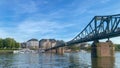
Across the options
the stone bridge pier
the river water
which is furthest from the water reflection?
the stone bridge pier

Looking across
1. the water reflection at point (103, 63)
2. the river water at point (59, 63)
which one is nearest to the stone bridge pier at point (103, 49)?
the river water at point (59, 63)

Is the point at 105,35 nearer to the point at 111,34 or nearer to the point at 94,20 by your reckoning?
the point at 111,34

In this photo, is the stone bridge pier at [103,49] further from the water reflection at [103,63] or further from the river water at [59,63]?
the water reflection at [103,63]

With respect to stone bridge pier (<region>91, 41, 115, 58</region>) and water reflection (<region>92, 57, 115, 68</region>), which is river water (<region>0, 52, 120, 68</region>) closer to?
water reflection (<region>92, 57, 115, 68</region>)

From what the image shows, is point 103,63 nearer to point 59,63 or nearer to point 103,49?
point 59,63

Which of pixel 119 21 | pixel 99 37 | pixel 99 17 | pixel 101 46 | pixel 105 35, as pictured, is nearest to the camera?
pixel 119 21

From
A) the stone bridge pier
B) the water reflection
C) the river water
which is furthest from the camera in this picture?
the stone bridge pier

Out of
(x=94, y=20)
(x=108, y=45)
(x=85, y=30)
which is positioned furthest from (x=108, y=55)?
(x=85, y=30)

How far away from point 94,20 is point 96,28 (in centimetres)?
364

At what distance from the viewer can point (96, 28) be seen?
120 metres

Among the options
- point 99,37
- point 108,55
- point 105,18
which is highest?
point 105,18

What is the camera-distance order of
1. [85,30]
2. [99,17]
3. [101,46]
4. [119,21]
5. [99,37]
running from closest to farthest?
[119,21]
[99,37]
[101,46]
[99,17]
[85,30]

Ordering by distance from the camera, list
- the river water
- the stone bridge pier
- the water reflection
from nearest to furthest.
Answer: the river water → the water reflection → the stone bridge pier

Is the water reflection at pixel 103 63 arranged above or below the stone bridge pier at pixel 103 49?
below
